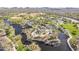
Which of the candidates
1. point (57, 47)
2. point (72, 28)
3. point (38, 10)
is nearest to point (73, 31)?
point (72, 28)

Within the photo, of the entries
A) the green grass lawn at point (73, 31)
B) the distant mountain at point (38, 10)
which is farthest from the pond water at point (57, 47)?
the distant mountain at point (38, 10)

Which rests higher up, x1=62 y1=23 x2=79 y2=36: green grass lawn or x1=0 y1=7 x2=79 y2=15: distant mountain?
x1=0 y1=7 x2=79 y2=15: distant mountain

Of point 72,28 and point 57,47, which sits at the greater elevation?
→ point 72,28

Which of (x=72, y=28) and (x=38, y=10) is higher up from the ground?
(x=38, y=10)

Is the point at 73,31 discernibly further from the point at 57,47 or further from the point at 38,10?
the point at 38,10

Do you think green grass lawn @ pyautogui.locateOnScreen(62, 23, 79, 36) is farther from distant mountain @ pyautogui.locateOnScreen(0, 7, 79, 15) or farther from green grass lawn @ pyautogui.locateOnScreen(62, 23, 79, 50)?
distant mountain @ pyautogui.locateOnScreen(0, 7, 79, 15)

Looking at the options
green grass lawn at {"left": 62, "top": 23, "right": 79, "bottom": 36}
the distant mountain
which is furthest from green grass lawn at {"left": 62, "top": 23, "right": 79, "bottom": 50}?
the distant mountain

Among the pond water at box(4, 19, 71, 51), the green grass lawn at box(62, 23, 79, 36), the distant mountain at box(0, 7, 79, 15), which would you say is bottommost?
the pond water at box(4, 19, 71, 51)

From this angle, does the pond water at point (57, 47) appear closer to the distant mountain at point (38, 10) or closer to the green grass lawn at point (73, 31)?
the green grass lawn at point (73, 31)

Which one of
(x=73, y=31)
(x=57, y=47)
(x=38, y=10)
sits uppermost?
(x=38, y=10)

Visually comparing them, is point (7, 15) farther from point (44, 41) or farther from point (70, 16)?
point (70, 16)
